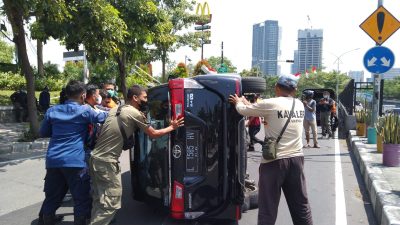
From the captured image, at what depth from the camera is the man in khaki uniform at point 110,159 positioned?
435cm

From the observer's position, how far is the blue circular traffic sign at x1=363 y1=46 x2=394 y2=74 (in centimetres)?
953

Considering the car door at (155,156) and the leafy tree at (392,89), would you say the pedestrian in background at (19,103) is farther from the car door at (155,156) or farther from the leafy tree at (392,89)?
the leafy tree at (392,89)

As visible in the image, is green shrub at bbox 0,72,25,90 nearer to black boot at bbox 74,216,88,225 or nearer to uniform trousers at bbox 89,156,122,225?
black boot at bbox 74,216,88,225

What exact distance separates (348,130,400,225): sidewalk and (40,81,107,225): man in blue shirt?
10.8ft

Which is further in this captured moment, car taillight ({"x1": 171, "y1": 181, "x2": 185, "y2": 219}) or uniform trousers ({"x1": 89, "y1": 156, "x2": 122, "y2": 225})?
car taillight ({"x1": 171, "y1": 181, "x2": 185, "y2": 219})

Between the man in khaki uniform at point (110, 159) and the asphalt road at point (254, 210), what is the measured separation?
2.63 feet

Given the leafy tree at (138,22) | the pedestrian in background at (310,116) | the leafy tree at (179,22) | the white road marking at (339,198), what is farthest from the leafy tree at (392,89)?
the white road marking at (339,198)

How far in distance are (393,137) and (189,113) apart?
5008 millimetres

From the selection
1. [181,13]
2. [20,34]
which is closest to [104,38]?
[20,34]

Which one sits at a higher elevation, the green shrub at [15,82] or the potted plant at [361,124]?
the green shrub at [15,82]

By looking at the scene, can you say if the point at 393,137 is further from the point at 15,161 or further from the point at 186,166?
the point at 15,161

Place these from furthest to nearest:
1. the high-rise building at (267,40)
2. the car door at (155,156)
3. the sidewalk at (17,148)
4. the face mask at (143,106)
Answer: the high-rise building at (267,40), the sidewalk at (17,148), the face mask at (143,106), the car door at (155,156)

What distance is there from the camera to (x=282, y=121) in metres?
4.06

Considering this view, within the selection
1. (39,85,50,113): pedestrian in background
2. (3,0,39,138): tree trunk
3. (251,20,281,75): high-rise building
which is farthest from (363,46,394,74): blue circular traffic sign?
(251,20,281,75): high-rise building
